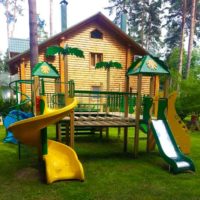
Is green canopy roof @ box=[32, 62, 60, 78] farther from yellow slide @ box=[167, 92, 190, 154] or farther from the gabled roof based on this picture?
the gabled roof

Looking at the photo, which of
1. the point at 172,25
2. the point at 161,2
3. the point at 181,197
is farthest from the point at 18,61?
the point at 172,25

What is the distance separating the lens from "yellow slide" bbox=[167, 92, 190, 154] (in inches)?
247

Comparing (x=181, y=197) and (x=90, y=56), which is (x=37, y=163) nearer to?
(x=181, y=197)

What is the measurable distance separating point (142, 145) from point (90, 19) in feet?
32.7

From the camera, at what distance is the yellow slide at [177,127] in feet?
20.6

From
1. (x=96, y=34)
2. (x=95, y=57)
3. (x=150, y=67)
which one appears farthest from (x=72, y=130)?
(x=96, y=34)

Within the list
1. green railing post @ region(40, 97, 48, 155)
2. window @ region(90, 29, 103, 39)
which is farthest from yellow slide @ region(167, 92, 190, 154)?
window @ region(90, 29, 103, 39)

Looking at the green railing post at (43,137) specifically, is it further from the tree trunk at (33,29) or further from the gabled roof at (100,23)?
the gabled roof at (100,23)

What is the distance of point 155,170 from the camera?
17.1 feet

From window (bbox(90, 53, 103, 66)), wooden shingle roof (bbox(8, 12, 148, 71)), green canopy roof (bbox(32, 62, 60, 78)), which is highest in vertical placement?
wooden shingle roof (bbox(8, 12, 148, 71))

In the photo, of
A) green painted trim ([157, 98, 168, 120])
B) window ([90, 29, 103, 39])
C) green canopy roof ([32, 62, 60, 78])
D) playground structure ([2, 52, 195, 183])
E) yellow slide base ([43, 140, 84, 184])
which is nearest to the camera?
playground structure ([2, 52, 195, 183])

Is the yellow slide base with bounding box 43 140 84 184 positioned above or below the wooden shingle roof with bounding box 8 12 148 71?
below

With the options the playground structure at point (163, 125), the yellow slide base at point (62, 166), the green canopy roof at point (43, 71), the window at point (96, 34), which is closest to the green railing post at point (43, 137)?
the yellow slide base at point (62, 166)

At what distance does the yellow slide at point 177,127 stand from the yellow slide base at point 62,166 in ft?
10.3
